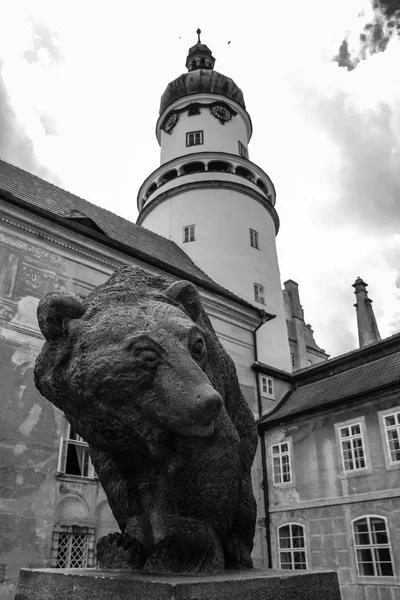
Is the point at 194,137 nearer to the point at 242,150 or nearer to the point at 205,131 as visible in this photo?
the point at 205,131

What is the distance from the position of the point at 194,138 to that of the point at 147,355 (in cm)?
2909

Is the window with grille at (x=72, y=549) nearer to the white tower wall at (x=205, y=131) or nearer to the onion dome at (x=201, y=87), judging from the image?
the white tower wall at (x=205, y=131)

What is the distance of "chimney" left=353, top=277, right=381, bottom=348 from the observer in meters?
34.2

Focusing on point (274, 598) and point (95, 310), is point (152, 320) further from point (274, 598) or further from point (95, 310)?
point (274, 598)

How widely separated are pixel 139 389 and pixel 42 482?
35.2ft

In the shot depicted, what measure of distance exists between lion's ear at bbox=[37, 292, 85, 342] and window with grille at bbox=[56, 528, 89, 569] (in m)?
10.8

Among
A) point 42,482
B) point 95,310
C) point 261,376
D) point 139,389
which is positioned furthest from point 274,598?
point 261,376

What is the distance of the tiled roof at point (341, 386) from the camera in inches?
635

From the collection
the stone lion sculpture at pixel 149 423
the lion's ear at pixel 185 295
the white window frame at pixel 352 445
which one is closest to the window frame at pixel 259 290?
the white window frame at pixel 352 445

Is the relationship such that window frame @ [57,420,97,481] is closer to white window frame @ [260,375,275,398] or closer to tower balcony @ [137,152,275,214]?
white window frame @ [260,375,275,398]

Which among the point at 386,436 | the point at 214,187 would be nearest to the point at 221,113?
the point at 214,187

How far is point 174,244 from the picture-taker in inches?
997

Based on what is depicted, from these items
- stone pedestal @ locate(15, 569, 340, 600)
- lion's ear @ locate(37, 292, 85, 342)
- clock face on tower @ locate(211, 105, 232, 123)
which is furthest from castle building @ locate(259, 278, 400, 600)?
clock face on tower @ locate(211, 105, 232, 123)

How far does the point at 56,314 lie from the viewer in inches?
125
